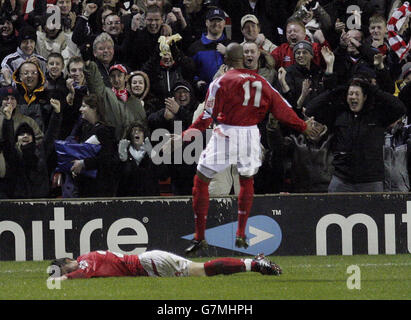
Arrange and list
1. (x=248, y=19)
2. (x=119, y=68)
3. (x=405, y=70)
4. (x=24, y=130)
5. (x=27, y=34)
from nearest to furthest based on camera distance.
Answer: (x=24, y=130) → (x=119, y=68) → (x=248, y=19) → (x=405, y=70) → (x=27, y=34)

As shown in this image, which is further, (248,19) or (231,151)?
(248,19)

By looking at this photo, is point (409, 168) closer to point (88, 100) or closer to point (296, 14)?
point (296, 14)

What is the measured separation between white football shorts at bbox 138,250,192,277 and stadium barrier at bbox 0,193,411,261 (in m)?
2.46

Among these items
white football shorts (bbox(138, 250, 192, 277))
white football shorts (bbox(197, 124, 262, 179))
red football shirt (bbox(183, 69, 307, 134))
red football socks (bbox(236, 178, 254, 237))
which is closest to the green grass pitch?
white football shorts (bbox(138, 250, 192, 277))

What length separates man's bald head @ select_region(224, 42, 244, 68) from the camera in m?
10.2

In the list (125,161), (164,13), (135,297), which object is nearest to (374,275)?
(135,297)

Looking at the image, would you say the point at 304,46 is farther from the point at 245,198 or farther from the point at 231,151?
the point at 245,198

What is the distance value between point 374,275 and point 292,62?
4.54 meters

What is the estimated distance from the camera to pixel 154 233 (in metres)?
12.8

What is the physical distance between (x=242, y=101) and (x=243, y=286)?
78.1 inches

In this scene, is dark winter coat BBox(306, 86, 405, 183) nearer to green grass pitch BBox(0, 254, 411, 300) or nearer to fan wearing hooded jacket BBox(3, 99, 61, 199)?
green grass pitch BBox(0, 254, 411, 300)

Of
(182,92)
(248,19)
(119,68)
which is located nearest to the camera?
(182,92)

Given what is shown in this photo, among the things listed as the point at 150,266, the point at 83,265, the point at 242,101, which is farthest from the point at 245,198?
the point at 83,265

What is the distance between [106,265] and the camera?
10273 mm
